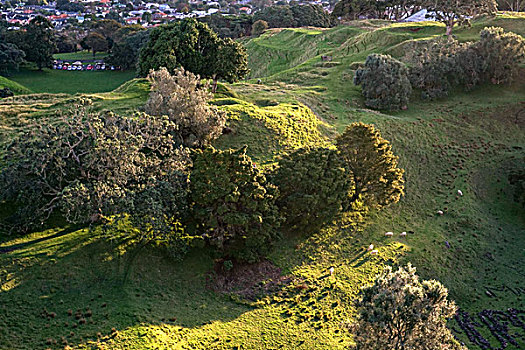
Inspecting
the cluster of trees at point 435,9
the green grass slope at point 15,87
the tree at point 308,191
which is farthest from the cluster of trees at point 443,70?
the green grass slope at point 15,87

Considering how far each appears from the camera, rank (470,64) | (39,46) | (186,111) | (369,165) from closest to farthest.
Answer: (186,111) < (369,165) < (470,64) < (39,46)

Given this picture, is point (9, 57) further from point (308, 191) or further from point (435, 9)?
point (435, 9)

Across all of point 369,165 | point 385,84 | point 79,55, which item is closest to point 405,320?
point 369,165

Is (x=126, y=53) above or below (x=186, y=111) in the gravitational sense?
above

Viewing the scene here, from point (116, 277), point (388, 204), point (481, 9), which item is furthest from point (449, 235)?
point (481, 9)

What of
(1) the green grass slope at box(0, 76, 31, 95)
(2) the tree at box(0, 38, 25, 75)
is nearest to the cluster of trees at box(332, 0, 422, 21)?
(2) the tree at box(0, 38, 25, 75)

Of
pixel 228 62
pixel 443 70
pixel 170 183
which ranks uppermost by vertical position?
pixel 228 62
